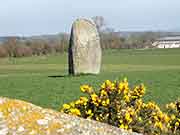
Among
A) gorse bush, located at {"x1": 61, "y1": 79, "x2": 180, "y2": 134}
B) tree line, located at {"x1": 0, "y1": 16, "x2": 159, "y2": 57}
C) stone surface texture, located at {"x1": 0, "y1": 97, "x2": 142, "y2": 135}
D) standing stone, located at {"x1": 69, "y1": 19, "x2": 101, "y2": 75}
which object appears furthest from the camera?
tree line, located at {"x1": 0, "y1": 16, "x2": 159, "y2": 57}

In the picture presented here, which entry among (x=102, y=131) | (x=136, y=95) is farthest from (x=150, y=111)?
(x=102, y=131)

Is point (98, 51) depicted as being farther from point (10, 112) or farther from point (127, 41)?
point (127, 41)

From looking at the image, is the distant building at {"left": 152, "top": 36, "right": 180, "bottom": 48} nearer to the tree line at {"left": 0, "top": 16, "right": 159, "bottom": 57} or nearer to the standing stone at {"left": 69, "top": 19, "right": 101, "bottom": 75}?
the tree line at {"left": 0, "top": 16, "right": 159, "bottom": 57}

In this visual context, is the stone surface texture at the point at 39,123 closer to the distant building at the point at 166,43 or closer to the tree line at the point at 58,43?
the tree line at the point at 58,43

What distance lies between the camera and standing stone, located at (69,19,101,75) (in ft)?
81.9

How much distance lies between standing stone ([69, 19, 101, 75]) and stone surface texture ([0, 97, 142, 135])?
21.6 metres

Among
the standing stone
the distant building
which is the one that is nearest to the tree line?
the distant building

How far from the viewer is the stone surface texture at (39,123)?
10.3 ft

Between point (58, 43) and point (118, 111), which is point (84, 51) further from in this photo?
point (58, 43)

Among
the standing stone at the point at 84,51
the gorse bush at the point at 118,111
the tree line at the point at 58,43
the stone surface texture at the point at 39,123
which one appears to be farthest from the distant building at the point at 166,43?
the stone surface texture at the point at 39,123

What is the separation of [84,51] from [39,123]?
21854mm

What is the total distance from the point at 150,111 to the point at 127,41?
2886 inches

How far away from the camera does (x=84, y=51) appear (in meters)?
25.0

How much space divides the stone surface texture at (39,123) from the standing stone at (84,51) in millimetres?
21568
